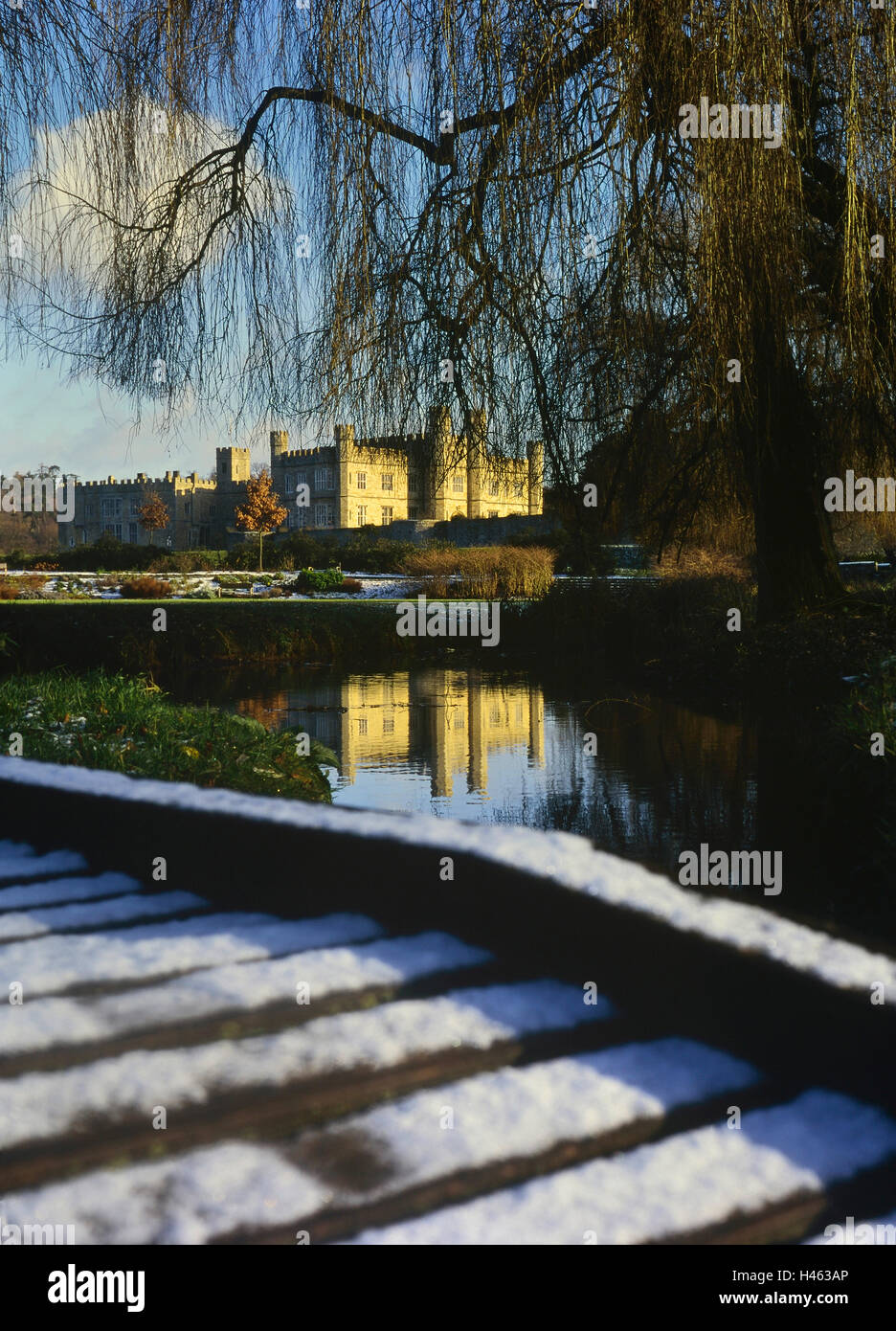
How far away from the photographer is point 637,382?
14.1ft

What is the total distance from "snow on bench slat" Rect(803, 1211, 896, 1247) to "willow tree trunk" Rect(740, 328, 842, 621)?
4.51 m

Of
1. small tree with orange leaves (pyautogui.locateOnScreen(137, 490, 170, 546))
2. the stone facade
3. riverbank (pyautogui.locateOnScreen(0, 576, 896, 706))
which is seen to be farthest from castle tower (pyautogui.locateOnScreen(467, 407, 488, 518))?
small tree with orange leaves (pyautogui.locateOnScreen(137, 490, 170, 546))

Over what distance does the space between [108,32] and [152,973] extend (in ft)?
9.29

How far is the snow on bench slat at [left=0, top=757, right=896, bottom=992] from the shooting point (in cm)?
144

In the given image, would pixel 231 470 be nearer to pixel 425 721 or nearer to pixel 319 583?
pixel 319 583

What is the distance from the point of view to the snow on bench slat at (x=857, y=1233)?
114cm

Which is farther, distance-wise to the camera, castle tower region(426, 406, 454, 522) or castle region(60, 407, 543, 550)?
castle region(60, 407, 543, 550)

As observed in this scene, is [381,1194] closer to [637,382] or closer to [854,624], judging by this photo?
[637,382]

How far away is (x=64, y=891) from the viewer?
2.16m

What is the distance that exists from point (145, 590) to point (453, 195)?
18.5 meters

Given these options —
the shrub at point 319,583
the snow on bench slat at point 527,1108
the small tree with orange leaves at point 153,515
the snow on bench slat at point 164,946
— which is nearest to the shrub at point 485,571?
the shrub at point 319,583

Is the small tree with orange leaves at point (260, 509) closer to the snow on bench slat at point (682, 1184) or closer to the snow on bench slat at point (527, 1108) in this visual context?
the snow on bench slat at point (527, 1108)

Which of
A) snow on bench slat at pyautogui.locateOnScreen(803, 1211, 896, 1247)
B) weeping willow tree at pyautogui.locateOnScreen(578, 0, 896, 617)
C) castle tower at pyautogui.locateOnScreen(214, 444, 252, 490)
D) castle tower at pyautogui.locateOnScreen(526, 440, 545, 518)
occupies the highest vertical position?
castle tower at pyautogui.locateOnScreen(214, 444, 252, 490)

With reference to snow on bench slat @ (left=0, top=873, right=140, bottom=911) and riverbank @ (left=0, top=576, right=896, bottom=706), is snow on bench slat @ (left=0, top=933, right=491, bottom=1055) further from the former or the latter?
riverbank @ (left=0, top=576, right=896, bottom=706)
